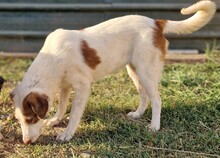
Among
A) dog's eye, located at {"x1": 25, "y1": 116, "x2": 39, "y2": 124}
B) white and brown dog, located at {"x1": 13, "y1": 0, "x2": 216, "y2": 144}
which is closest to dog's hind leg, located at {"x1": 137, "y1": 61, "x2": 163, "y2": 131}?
white and brown dog, located at {"x1": 13, "y1": 0, "x2": 216, "y2": 144}

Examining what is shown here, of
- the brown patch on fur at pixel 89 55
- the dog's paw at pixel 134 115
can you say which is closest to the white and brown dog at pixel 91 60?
the brown patch on fur at pixel 89 55

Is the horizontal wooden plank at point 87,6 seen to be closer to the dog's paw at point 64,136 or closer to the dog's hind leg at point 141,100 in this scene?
the dog's hind leg at point 141,100

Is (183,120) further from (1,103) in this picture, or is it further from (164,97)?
(1,103)

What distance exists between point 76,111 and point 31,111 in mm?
533

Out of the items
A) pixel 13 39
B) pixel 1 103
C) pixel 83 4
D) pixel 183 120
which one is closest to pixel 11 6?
pixel 13 39

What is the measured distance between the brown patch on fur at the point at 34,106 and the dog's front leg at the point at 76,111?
42cm

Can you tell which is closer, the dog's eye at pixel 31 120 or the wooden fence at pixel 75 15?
the dog's eye at pixel 31 120

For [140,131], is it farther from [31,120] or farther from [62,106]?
[31,120]

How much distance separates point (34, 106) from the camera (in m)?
3.85

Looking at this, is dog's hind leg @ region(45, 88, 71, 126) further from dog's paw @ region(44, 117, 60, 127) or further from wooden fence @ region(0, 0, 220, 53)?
wooden fence @ region(0, 0, 220, 53)

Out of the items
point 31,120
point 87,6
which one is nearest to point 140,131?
point 31,120

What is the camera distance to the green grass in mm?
4031

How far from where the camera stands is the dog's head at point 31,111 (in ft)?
12.7

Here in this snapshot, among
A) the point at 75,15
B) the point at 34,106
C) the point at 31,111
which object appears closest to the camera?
the point at 34,106
